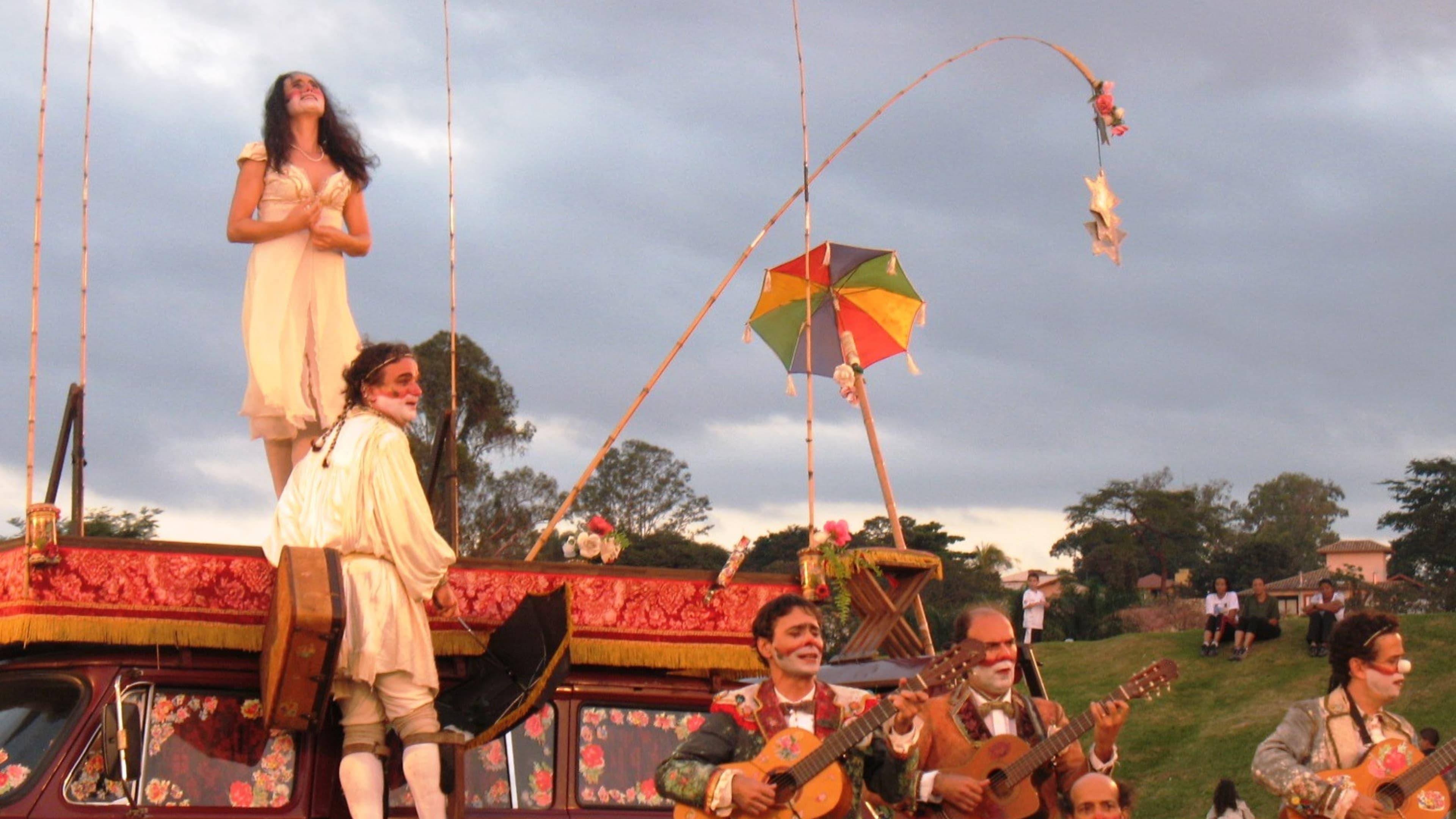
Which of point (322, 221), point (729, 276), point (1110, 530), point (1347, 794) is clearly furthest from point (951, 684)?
point (1110, 530)

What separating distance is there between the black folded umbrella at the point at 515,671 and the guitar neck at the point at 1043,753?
67.5 inches

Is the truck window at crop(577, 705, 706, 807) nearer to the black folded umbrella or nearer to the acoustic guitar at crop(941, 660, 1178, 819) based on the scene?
the black folded umbrella

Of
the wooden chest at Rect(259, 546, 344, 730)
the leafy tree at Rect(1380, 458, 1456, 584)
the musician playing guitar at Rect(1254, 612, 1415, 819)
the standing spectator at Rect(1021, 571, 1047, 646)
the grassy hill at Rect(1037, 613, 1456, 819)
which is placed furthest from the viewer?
the leafy tree at Rect(1380, 458, 1456, 584)

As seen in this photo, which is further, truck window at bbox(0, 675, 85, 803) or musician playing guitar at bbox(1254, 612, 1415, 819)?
musician playing guitar at bbox(1254, 612, 1415, 819)

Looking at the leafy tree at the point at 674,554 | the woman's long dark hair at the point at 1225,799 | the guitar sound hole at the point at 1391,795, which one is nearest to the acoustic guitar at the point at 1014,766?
the guitar sound hole at the point at 1391,795

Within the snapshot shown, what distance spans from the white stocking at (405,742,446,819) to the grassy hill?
14.7 m

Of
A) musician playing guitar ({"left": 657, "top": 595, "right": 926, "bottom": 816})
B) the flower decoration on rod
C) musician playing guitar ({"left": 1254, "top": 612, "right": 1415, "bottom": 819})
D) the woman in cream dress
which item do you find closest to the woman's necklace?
the woman in cream dress

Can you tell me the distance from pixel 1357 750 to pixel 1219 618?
21281 mm

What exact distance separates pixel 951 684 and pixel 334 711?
7.93 ft

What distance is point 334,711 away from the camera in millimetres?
6816

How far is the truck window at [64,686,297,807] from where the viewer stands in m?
6.27

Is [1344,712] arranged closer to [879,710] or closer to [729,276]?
A: [879,710]

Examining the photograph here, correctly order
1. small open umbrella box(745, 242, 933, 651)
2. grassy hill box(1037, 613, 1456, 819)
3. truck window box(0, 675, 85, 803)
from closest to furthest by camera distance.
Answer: truck window box(0, 675, 85, 803)
small open umbrella box(745, 242, 933, 651)
grassy hill box(1037, 613, 1456, 819)

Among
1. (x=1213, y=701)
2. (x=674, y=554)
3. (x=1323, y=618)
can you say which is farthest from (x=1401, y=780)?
(x=674, y=554)
